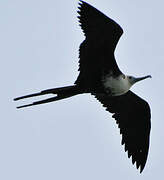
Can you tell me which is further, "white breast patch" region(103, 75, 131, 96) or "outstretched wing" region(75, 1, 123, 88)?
"white breast patch" region(103, 75, 131, 96)

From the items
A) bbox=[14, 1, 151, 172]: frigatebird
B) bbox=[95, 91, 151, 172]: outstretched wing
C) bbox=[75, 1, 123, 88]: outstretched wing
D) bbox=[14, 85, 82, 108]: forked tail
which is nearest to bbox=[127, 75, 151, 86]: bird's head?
bbox=[14, 1, 151, 172]: frigatebird

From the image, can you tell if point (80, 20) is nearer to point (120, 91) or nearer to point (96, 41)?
point (96, 41)

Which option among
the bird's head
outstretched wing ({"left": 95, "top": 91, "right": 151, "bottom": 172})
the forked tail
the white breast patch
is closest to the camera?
the forked tail

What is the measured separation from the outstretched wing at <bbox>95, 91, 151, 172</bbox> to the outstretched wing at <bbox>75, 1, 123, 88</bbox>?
3.08ft

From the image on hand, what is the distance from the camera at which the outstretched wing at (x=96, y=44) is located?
9953 mm

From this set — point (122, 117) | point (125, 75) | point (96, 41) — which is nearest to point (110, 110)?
point (122, 117)

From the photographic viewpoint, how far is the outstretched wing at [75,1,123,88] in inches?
392

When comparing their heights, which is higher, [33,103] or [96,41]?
[96,41]

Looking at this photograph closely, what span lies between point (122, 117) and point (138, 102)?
0.43 m

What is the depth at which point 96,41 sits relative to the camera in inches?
401

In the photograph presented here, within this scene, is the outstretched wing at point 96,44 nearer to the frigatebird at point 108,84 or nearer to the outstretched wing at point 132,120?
the frigatebird at point 108,84

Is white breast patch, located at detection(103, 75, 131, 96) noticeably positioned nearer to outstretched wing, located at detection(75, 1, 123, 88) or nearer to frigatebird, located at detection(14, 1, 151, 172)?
frigatebird, located at detection(14, 1, 151, 172)

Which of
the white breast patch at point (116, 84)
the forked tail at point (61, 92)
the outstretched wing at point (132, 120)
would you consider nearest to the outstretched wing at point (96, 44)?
the white breast patch at point (116, 84)

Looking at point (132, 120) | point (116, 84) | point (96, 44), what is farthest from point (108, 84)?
point (132, 120)
